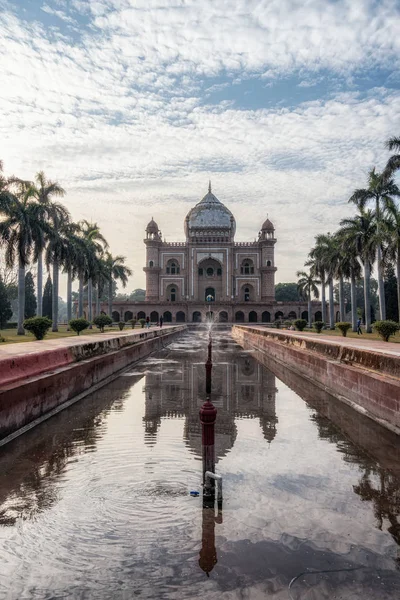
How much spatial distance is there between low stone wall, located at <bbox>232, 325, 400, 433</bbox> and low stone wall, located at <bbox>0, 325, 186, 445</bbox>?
18.7 feet

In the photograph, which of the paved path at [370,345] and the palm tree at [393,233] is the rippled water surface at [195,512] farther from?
the palm tree at [393,233]

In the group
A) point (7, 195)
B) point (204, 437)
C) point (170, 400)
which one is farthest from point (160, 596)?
point (7, 195)

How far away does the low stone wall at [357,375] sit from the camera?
24.4ft

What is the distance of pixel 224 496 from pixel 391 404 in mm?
4136

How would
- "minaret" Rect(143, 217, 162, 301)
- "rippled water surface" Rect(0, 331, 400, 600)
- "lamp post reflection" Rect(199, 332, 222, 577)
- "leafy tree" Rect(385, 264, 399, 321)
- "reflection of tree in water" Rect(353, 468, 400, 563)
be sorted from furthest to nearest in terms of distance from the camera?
"minaret" Rect(143, 217, 162, 301) → "leafy tree" Rect(385, 264, 399, 321) → "reflection of tree in water" Rect(353, 468, 400, 563) → "lamp post reflection" Rect(199, 332, 222, 577) → "rippled water surface" Rect(0, 331, 400, 600)

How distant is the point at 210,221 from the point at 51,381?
76.0 metres

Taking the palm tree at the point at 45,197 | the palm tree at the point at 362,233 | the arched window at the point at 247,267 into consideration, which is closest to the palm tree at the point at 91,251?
the palm tree at the point at 45,197

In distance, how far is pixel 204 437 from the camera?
4105 millimetres

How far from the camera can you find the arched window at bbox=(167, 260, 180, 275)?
263 ft

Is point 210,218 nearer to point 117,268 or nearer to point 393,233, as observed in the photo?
point 117,268

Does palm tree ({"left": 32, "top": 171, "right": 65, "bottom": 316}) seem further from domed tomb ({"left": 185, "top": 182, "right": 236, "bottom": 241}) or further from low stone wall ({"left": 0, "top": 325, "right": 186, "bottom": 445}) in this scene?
domed tomb ({"left": 185, "top": 182, "right": 236, "bottom": 241})

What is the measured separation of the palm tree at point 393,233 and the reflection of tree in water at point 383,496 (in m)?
27.7

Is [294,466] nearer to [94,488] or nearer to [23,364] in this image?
[94,488]

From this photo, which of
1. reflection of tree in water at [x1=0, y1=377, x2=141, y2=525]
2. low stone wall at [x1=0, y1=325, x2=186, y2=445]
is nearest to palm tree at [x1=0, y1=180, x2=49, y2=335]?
low stone wall at [x1=0, y1=325, x2=186, y2=445]
